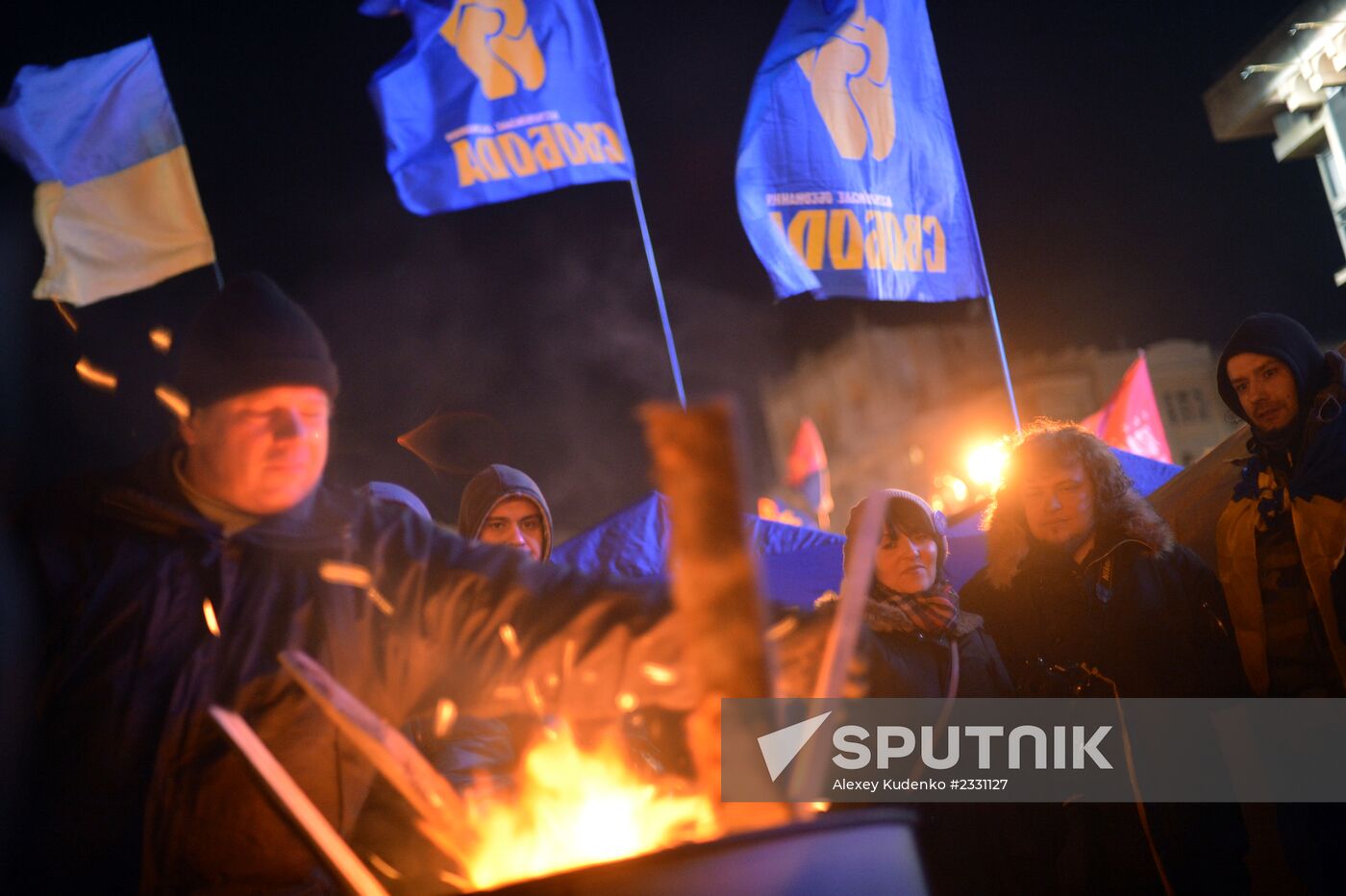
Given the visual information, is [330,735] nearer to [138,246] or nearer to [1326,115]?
[138,246]

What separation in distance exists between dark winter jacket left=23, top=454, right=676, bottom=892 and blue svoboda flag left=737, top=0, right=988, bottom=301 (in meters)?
5.19

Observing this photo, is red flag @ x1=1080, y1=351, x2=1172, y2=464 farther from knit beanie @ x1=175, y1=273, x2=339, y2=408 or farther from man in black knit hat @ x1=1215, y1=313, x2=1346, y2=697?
knit beanie @ x1=175, y1=273, x2=339, y2=408

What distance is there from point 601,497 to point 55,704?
67.6 ft

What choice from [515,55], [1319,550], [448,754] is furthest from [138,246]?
[1319,550]

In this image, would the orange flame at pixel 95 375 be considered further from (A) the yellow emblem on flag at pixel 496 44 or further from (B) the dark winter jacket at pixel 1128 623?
(A) the yellow emblem on flag at pixel 496 44

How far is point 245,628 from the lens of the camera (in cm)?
211

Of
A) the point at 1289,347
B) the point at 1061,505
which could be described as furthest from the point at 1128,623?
the point at 1289,347

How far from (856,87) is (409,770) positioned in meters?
6.97

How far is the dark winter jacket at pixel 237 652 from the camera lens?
6.31ft

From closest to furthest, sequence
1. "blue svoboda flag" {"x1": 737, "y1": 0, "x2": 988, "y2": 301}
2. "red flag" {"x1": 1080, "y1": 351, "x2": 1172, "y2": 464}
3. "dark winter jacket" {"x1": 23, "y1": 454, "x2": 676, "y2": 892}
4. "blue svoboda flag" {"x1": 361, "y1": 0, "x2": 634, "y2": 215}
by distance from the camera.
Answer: "dark winter jacket" {"x1": 23, "y1": 454, "x2": 676, "y2": 892} < "blue svoboda flag" {"x1": 737, "y1": 0, "x2": 988, "y2": 301} < "blue svoboda flag" {"x1": 361, "y1": 0, "x2": 634, "y2": 215} < "red flag" {"x1": 1080, "y1": 351, "x2": 1172, "y2": 464}

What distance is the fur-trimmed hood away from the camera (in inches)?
Result: 143

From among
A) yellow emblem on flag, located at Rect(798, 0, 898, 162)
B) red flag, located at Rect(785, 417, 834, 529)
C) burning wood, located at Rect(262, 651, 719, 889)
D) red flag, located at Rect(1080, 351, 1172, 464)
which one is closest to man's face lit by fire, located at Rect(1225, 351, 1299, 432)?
burning wood, located at Rect(262, 651, 719, 889)

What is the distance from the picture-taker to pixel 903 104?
7.78 metres

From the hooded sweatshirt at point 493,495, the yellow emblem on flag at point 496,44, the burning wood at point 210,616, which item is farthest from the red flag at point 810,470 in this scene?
the burning wood at point 210,616
